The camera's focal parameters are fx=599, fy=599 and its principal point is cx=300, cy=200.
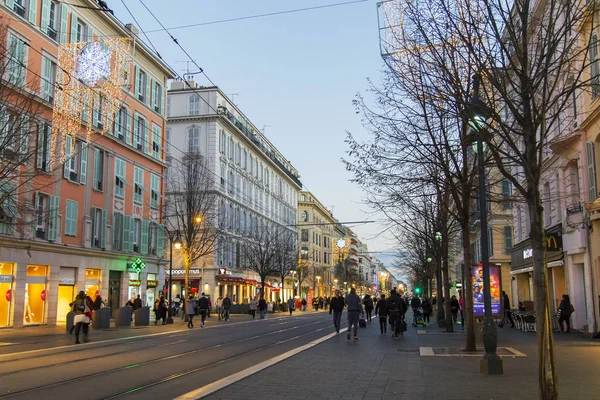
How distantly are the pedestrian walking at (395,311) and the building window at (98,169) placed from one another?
72.6 ft

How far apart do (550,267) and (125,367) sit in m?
23.2

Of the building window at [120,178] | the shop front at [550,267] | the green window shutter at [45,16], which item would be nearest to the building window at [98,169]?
the building window at [120,178]

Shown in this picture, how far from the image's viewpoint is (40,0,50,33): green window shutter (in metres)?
32.0

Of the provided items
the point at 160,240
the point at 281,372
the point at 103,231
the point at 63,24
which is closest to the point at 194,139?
the point at 160,240

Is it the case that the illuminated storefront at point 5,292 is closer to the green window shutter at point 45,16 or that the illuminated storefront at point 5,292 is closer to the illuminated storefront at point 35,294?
the illuminated storefront at point 35,294

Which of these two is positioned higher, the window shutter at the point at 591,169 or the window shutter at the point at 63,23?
the window shutter at the point at 63,23

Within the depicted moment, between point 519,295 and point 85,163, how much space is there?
28986mm

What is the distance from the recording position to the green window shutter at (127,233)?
4128cm

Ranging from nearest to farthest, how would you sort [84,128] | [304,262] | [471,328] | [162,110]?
[471,328]
[84,128]
[162,110]
[304,262]

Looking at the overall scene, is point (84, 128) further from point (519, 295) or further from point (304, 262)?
point (304, 262)

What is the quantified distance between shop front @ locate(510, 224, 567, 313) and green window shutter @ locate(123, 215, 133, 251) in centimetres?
2579

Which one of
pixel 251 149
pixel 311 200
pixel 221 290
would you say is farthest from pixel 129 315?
pixel 311 200

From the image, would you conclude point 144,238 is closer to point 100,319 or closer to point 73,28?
point 73,28

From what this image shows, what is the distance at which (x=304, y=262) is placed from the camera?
288 feet
